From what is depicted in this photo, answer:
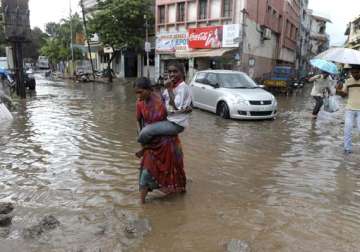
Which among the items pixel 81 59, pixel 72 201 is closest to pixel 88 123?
pixel 72 201

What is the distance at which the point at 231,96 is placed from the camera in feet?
36.4

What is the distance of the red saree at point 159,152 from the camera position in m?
4.29

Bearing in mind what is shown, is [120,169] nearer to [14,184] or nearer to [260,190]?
[14,184]

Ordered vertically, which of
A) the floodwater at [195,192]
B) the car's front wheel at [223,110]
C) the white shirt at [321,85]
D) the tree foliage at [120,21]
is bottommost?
the floodwater at [195,192]

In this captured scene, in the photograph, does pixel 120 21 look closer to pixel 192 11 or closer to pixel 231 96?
pixel 192 11

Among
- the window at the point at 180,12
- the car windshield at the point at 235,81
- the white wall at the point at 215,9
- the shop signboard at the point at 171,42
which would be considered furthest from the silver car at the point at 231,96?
the window at the point at 180,12

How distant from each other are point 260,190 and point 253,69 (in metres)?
21.6

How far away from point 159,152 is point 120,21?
26581 millimetres

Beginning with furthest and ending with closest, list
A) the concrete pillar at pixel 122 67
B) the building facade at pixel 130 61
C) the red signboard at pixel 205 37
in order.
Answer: the concrete pillar at pixel 122 67 < the building facade at pixel 130 61 < the red signboard at pixel 205 37

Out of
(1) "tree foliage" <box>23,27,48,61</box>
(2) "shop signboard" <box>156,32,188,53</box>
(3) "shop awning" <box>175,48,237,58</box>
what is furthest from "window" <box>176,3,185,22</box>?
(1) "tree foliage" <box>23,27,48,61</box>

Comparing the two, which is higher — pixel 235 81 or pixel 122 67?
pixel 235 81

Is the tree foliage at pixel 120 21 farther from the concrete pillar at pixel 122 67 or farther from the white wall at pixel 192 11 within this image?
the concrete pillar at pixel 122 67

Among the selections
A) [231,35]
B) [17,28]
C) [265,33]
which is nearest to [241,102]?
[17,28]

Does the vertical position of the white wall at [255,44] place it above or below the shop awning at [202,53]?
above
